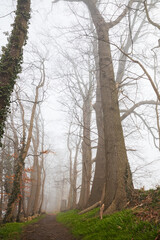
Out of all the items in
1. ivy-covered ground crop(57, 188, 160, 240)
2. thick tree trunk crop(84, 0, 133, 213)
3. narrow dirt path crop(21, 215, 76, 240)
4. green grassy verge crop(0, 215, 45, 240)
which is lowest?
narrow dirt path crop(21, 215, 76, 240)

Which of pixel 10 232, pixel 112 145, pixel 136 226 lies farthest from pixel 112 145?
pixel 10 232

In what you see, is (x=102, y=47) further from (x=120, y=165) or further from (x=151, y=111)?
(x=151, y=111)

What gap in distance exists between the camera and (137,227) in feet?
8.25

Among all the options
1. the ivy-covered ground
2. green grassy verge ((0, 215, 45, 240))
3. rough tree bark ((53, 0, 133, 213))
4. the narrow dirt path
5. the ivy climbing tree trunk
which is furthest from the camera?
the narrow dirt path

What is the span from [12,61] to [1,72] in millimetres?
434

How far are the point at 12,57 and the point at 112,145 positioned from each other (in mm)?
3655

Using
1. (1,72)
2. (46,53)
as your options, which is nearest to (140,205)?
(1,72)

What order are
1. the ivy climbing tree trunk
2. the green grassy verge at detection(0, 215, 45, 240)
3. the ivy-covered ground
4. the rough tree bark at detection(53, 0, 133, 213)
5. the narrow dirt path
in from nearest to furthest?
the ivy-covered ground, the ivy climbing tree trunk, the green grassy verge at detection(0, 215, 45, 240), the rough tree bark at detection(53, 0, 133, 213), the narrow dirt path

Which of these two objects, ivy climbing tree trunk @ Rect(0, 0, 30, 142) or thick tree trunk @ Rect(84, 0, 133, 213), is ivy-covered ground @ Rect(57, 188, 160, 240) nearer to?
thick tree trunk @ Rect(84, 0, 133, 213)

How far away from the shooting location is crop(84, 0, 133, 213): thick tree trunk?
421cm

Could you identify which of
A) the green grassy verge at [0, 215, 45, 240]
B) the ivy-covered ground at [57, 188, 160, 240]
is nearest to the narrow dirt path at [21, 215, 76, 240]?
the green grassy verge at [0, 215, 45, 240]

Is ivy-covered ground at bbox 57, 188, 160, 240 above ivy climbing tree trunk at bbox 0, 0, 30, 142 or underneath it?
underneath

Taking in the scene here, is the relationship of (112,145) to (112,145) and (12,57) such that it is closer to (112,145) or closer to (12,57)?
(112,145)

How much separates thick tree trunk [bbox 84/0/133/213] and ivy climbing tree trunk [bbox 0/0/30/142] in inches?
88.1
